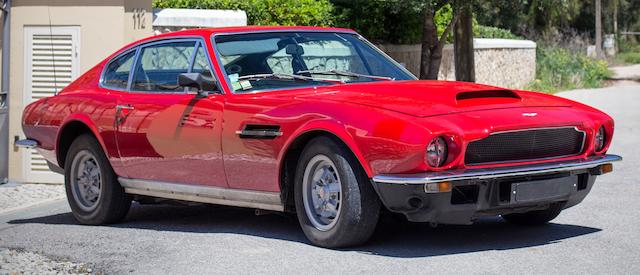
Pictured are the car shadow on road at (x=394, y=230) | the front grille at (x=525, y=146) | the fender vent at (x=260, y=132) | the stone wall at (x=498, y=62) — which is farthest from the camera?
the stone wall at (x=498, y=62)

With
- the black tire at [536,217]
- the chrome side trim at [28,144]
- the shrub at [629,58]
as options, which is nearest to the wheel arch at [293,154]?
the black tire at [536,217]

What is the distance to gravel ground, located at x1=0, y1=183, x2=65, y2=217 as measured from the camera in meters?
11.0

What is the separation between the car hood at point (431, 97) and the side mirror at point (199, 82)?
74cm

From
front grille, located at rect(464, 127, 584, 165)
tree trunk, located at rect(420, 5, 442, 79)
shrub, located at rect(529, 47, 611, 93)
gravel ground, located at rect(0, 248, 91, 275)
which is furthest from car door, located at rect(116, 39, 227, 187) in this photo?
shrub, located at rect(529, 47, 611, 93)

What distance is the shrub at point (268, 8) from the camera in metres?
16.6

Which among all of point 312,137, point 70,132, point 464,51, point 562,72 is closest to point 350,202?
point 312,137

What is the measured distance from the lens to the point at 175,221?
8.77 meters

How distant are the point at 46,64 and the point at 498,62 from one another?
1587 centimetres

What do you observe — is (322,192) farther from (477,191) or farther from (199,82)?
(199,82)

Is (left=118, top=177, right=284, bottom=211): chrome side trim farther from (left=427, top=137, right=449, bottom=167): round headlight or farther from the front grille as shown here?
the front grille

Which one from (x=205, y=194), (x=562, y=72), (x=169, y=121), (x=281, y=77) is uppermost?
(x=562, y=72)

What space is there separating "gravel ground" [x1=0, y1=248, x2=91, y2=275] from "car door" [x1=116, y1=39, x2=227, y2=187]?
1.17 meters

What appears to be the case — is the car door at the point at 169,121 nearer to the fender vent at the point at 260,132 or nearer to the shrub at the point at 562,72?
the fender vent at the point at 260,132

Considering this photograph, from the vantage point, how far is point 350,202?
660 centimetres
